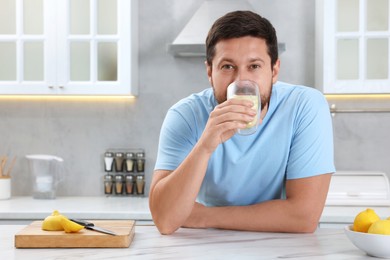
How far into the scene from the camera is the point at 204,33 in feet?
12.5

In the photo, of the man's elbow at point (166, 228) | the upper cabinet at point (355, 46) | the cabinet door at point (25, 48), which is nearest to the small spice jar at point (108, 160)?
the cabinet door at point (25, 48)

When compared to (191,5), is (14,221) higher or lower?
lower

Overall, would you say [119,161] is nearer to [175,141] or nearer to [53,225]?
[175,141]

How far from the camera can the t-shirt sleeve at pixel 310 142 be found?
2230 mm

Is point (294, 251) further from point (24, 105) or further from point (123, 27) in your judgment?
point (24, 105)

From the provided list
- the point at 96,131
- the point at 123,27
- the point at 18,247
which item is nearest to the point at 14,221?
the point at 96,131

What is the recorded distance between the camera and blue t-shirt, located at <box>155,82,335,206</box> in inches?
88.6

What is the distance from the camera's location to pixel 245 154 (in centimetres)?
227

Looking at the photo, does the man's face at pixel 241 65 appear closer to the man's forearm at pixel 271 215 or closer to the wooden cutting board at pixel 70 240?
the man's forearm at pixel 271 215

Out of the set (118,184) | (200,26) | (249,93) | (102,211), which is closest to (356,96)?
(200,26)

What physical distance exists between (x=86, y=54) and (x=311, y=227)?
87.0 inches

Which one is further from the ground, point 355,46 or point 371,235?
point 355,46

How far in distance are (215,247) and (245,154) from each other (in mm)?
555

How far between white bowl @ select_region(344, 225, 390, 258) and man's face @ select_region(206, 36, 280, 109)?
606 mm
